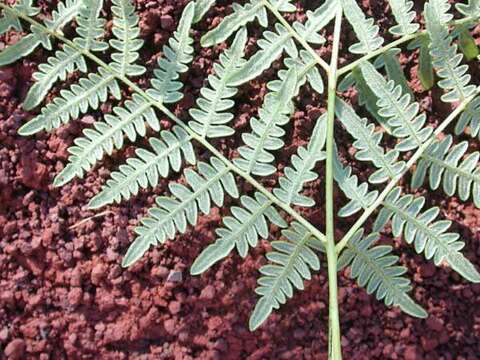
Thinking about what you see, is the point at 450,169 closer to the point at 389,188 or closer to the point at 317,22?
the point at 389,188

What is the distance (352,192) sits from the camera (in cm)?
269

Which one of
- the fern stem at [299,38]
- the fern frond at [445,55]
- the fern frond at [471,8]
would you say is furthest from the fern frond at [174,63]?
the fern frond at [471,8]

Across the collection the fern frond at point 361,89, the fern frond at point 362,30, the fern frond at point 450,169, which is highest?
the fern frond at point 362,30

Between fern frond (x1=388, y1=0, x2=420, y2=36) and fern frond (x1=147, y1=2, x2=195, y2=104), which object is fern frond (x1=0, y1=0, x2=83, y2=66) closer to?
fern frond (x1=147, y1=2, x2=195, y2=104)

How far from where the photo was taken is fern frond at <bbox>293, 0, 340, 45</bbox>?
2.80m

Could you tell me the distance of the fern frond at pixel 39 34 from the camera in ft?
9.11

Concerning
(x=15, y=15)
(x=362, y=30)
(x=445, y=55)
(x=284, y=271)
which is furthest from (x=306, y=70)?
(x=15, y=15)

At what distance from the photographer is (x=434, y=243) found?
103 inches

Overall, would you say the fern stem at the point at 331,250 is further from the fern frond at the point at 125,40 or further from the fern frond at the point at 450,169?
the fern frond at the point at 125,40

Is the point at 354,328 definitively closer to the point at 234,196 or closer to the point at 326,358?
the point at 326,358

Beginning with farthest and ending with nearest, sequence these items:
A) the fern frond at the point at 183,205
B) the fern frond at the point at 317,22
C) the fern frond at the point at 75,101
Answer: the fern frond at the point at 317,22
the fern frond at the point at 75,101
the fern frond at the point at 183,205

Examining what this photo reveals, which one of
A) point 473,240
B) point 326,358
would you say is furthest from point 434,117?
point 326,358

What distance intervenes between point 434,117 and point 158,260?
1053 mm

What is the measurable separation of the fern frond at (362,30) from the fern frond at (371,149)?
0.64 ft
